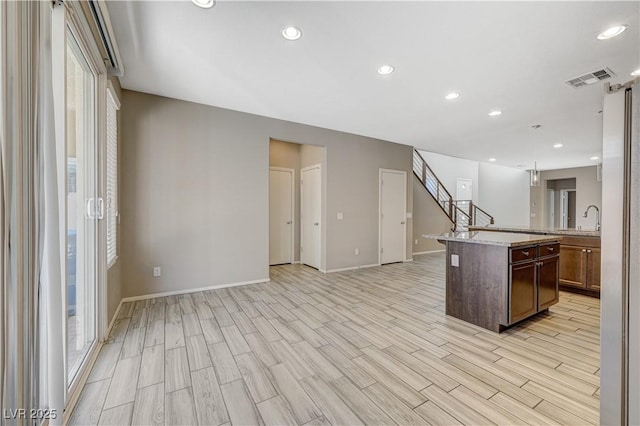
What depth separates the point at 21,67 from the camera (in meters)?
0.96

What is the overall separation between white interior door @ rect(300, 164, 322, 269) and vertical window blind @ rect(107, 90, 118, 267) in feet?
10.5

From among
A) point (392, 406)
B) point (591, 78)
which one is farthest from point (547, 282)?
point (392, 406)

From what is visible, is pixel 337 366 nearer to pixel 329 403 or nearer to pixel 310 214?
pixel 329 403

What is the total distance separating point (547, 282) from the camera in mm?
3070

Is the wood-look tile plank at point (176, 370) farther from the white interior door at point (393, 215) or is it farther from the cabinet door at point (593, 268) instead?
the cabinet door at point (593, 268)

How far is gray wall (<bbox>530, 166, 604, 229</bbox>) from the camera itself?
859 cm

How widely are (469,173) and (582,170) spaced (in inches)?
129

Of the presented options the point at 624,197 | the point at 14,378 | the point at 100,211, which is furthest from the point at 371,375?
the point at 100,211

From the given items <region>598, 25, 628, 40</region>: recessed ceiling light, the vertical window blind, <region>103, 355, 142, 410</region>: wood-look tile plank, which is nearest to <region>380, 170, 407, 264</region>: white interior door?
<region>598, 25, 628, 40</region>: recessed ceiling light

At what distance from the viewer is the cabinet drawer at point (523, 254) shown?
2.62 metres

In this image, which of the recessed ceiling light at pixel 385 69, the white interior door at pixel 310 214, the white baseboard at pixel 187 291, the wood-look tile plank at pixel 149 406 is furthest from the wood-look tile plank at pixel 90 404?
the white interior door at pixel 310 214

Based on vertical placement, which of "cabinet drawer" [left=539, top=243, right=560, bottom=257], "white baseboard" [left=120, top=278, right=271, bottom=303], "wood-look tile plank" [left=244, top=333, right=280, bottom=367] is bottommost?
"wood-look tile plank" [left=244, top=333, right=280, bottom=367]

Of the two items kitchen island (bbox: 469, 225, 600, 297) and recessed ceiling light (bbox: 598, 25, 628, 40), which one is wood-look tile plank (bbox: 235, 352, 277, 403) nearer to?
recessed ceiling light (bbox: 598, 25, 628, 40)

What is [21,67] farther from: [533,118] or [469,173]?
[469,173]
